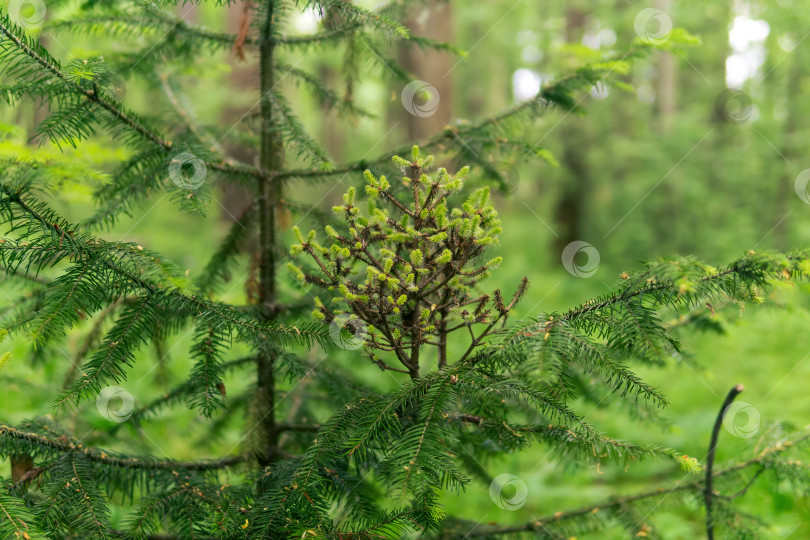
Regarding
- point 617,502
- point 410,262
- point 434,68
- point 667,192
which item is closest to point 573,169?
point 667,192

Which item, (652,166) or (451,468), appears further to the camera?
(652,166)

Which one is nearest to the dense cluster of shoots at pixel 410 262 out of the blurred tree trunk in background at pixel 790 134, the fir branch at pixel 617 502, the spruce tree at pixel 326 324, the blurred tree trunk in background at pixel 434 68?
the spruce tree at pixel 326 324

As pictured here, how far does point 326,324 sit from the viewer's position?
160 cm

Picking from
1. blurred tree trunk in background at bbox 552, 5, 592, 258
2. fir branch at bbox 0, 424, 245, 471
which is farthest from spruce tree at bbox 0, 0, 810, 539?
blurred tree trunk in background at bbox 552, 5, 592, 258

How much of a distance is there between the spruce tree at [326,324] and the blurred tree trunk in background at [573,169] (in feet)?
29.8

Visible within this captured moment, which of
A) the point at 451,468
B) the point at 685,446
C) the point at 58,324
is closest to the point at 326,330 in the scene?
the point at 451,468

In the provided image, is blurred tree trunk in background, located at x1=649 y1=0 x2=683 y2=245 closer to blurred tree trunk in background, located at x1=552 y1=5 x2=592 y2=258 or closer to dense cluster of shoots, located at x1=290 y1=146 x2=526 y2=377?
blurred tree trunk in background, located at x1=552 y1=5 x2=592 y2=258

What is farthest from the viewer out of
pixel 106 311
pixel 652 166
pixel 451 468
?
pixel 652 166

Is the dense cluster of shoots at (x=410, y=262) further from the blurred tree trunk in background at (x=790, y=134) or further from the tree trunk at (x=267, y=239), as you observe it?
the blurred tree trunk in background at (x=790, y=134)

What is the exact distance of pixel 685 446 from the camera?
16.3ft

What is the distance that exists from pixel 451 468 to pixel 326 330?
0.53m

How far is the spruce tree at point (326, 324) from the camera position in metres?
1.39

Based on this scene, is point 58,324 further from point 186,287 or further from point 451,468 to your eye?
point 451,468

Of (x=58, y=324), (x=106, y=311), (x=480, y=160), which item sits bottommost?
(x=58, y=324)
